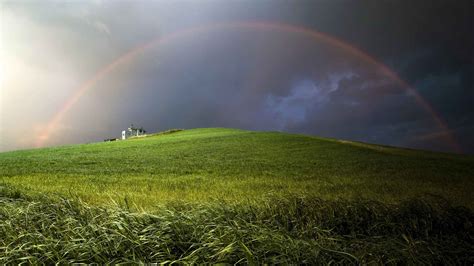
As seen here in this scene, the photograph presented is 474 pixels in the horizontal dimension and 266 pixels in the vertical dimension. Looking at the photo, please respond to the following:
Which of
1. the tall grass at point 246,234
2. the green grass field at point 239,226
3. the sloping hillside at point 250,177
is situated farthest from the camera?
the sloping hillside at point 250,177

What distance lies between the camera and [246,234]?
20.7ft

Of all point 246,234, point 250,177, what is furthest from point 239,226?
point 250,177

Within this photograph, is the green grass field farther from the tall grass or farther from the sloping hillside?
the sloping hillside

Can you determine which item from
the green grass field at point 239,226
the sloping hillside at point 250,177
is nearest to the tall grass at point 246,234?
the green grass field at point 239,226

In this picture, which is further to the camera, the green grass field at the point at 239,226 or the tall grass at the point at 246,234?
the green grass field at the point at 239,226

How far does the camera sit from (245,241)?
20.1 feet

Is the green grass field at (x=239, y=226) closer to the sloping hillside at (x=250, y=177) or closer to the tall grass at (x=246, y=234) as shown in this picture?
the tall grass at (x=246, y=234)

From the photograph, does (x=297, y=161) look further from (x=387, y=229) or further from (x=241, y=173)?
(x=387, y=229)

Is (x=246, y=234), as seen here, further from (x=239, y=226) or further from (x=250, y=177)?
(x=250, y=177)

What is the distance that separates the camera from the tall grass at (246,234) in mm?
5641

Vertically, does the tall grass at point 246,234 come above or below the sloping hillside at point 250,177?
above

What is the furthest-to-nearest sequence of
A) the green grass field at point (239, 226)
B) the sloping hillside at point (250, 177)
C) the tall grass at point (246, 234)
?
1. the sloping hillside at point (250, 177)
2. the green grass field at point (239, 226)
3. the tall grass at point (246, 234)

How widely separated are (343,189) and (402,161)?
55.5ft

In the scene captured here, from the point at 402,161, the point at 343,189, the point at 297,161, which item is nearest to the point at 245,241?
the point at 343,189
